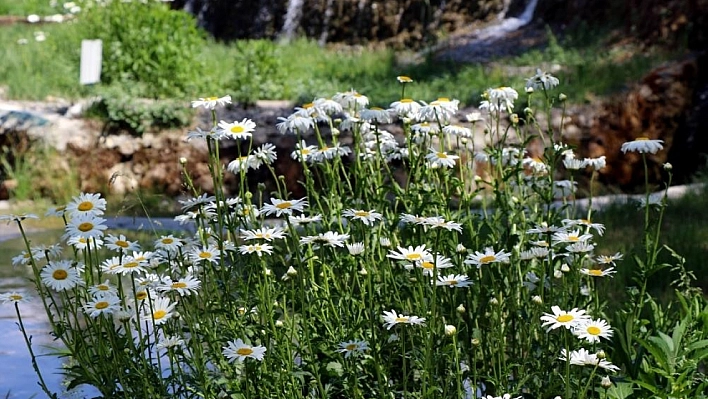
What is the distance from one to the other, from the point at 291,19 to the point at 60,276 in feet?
35.1

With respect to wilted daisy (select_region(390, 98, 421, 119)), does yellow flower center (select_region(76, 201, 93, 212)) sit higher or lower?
lower

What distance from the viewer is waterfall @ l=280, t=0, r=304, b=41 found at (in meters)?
12.7

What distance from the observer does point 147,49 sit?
8.29 meters

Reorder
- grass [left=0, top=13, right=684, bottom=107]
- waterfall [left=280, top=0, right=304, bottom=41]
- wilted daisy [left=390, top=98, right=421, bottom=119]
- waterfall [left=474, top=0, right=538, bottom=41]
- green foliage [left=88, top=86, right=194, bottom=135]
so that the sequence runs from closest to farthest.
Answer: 1. wilted daisy [left=390, top=98, right=421, bottom=119]
2. green foliage [left=88, top=86, right=194, bottom=135]
3. grass [left=0, top=13, right=684, bottom=107]
4. waterfall [left=474, top=0, right=538, bottom=41]
5. waterfall [left=280, top=0, right=304, bottom=41]

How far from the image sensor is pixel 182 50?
838 cm

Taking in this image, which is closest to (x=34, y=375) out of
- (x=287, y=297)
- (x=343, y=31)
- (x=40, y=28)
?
(x=287, y=297)

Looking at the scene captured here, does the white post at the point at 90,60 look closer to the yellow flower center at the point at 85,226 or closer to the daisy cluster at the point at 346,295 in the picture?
the daisy cluster at the point at 346,295

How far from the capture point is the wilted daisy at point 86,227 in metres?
2.23

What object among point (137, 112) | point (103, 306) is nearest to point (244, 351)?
point (103, 306)

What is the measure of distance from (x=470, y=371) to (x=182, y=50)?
6.28 metres

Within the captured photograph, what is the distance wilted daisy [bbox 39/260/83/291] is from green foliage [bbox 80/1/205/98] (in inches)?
231

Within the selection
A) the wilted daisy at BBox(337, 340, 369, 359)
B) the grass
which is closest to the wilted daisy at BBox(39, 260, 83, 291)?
the wilted daisy at BBox(337, 340, 369, 359)

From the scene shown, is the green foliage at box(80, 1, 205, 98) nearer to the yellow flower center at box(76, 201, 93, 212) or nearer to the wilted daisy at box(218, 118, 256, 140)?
the wilted daisy at box(218, 118, 256, 140)

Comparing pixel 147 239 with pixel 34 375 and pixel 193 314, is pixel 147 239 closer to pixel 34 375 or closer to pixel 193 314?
pixel 34 375
